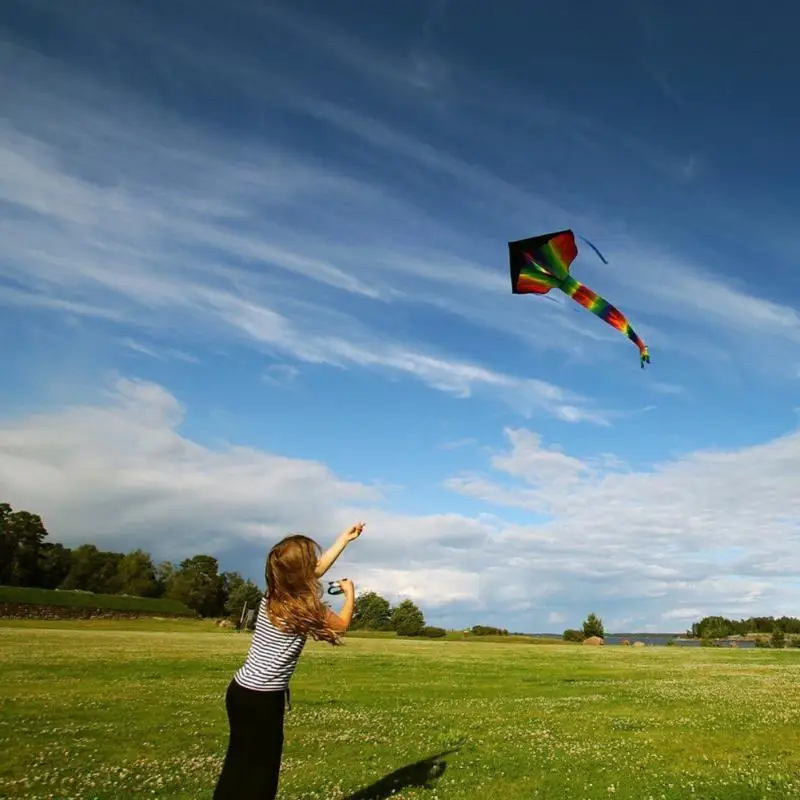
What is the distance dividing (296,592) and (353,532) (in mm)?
1110

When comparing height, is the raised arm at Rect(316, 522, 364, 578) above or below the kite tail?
below

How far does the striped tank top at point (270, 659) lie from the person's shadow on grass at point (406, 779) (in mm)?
5733

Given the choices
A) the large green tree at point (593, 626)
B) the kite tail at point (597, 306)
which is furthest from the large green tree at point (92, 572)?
the kite tail at point (597, 306)

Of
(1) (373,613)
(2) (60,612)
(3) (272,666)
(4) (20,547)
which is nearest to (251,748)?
(3) (272,666)

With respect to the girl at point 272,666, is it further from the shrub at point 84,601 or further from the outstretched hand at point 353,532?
the shrub at point 84,601

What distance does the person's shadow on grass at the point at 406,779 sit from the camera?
11.0 m

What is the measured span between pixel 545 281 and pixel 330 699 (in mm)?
17140

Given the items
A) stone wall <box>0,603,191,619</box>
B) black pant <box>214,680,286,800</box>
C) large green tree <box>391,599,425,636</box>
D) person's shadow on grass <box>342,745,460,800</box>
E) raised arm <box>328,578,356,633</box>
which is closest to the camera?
black pant <box>214,680,286,800</box>

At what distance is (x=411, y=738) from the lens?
52.5ft

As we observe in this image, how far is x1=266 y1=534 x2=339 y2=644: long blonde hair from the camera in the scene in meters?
6.51

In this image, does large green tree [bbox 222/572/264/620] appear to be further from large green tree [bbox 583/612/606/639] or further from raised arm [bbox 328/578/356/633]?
raised arm [bbox 328/578/356/633]

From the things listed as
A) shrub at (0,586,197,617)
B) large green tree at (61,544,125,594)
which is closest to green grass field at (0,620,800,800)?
shrub at (0,586,197,617)

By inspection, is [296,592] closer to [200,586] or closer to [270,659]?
[270,659]

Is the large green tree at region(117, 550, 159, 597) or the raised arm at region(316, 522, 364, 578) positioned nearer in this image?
the raised arm at region(316, 522, 364, 578)
